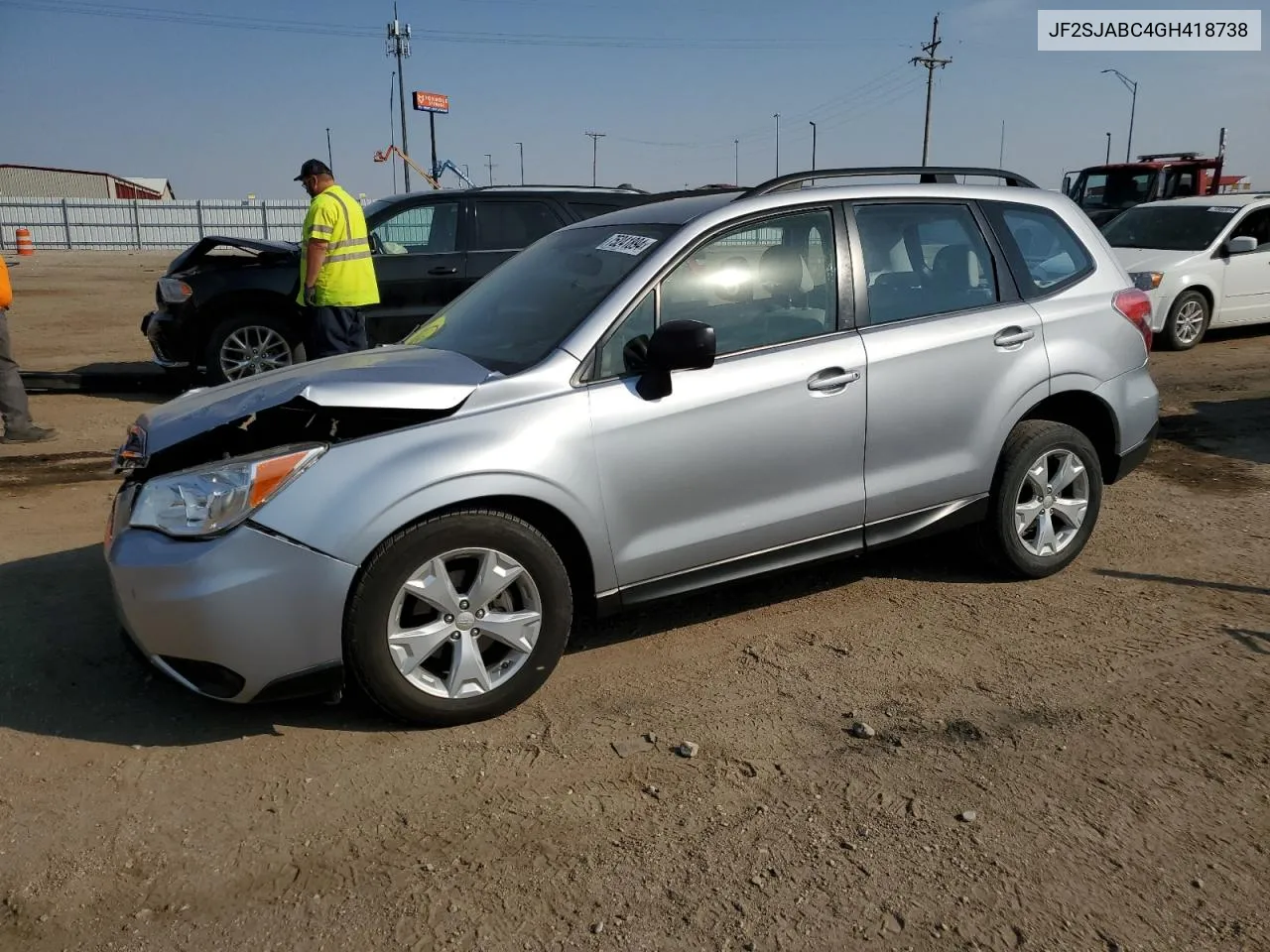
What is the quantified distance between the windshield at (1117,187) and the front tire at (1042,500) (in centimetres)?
1750

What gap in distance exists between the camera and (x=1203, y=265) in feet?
38.1

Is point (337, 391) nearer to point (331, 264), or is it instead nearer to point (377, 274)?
point (331, 264)

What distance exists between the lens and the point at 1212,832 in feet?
9.35

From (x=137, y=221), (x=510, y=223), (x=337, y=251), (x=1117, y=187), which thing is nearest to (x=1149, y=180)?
(x=1117, y=187)

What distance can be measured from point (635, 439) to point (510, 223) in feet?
20.1

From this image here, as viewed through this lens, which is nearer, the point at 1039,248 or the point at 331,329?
the point at 1039,248

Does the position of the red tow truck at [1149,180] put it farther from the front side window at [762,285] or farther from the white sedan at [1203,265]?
the front side window at [762,285]

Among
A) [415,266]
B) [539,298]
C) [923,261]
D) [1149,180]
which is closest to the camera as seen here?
[539,298]

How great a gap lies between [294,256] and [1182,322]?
9.52m

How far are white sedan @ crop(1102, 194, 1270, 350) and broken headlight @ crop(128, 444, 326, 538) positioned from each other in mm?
10565

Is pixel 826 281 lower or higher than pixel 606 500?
higher

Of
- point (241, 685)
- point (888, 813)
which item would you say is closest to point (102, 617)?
point (241, 685)

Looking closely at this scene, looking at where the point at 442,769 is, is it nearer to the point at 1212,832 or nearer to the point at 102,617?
the point at 102,617

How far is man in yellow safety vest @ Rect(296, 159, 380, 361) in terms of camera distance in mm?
7137
